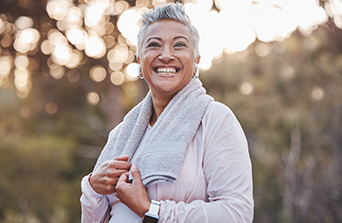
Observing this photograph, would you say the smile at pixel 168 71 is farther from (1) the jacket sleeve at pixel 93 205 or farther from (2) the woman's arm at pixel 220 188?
(1) the jacket sleeve at pixel 93 205

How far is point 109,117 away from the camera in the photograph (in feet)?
24.1

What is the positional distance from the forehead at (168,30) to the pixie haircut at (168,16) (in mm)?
18

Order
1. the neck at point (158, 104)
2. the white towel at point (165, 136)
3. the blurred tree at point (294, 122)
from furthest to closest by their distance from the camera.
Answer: the blurred tree at point (294, 122)
the neck at point (158, 104)
the white towel at point (165, 136)

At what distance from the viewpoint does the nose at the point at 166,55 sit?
4.34 feet

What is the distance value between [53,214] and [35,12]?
14.8 feet

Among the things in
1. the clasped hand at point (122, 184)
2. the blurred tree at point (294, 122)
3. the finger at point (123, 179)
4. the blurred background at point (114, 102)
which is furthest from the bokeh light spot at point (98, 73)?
the finger at point (123, 179)

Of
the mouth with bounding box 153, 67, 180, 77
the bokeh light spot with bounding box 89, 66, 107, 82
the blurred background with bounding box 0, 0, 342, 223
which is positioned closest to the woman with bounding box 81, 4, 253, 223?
the mouth with bounding box 153, 67, 180, 77

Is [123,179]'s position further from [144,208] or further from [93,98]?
[93,98]

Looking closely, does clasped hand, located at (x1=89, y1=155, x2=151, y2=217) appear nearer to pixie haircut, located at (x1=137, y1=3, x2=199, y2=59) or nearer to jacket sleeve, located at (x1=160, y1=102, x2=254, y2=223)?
jacket sleeve, located at (x1=160, y1=102, x2=254, y2=223)

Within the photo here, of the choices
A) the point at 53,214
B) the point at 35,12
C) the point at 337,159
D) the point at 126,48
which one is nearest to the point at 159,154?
the point at 337,159

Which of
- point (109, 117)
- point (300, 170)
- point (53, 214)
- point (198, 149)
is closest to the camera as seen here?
point (198, 149)

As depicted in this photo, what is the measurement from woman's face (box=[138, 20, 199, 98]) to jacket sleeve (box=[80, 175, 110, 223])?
0.56m

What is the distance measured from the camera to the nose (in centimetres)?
132

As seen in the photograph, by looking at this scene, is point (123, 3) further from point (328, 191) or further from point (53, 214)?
point (328, 191)
